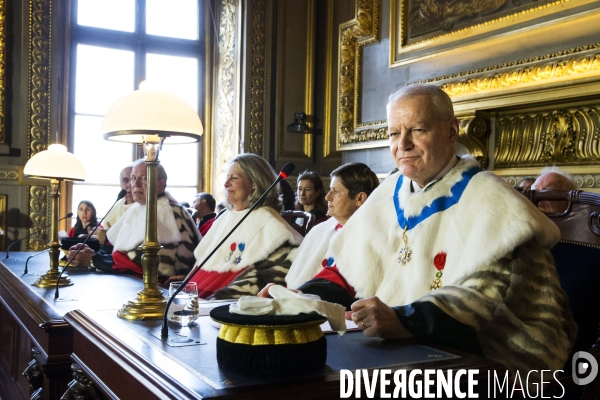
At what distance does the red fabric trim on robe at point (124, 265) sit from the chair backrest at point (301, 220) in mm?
934

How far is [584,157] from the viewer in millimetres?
4750

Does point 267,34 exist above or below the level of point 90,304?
above

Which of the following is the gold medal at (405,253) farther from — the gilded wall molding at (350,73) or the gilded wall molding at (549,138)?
the gilded wall molding at (350,73)

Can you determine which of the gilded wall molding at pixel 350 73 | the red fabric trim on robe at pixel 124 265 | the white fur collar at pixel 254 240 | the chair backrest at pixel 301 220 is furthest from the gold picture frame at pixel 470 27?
the red fabric trim on robe at pixel 124 265

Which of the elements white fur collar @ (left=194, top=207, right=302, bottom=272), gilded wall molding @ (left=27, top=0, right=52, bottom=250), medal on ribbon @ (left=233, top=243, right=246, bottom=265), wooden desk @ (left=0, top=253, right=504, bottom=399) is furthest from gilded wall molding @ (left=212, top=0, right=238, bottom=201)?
wooden desk @ (left=0, top=253, right=504, bottom=399)

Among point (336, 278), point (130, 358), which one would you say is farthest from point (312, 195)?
point (130, 358)

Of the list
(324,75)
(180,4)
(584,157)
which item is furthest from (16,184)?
(584,157)

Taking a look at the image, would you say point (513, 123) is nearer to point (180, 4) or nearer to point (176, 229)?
point (176, 229)

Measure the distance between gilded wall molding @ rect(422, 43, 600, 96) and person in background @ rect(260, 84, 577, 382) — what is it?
2.77 m

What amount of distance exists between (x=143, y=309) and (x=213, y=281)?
140cm

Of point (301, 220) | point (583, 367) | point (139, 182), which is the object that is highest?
point (139, 182)

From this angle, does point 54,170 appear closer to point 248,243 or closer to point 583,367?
point 248,243

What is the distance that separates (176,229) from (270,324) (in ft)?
9.41

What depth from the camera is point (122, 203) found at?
5.52 metres
